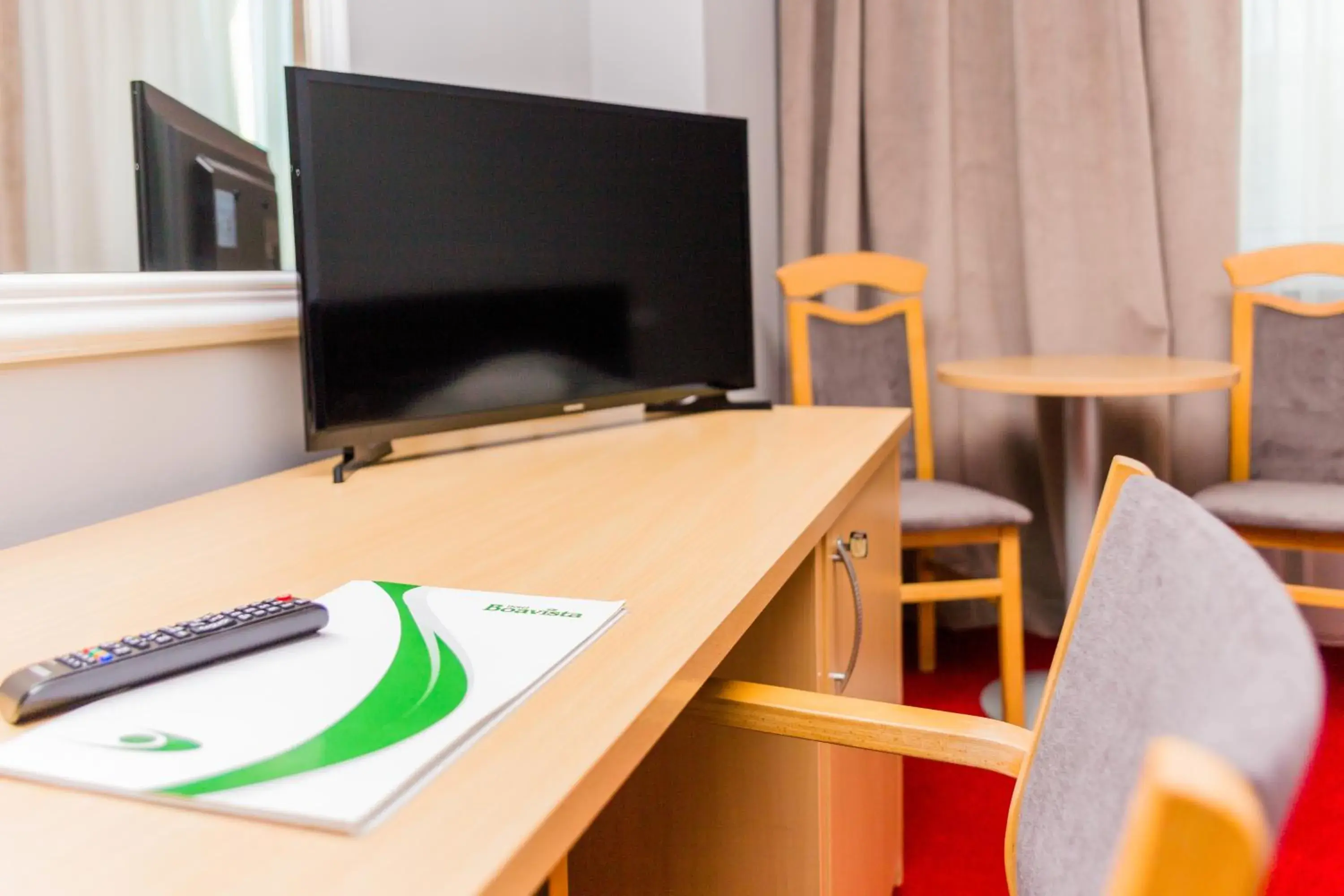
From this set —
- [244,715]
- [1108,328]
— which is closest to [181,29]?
[244,715]

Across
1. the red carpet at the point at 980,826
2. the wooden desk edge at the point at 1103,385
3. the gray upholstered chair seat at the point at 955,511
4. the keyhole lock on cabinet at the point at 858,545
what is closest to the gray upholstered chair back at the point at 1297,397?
the wooden desk edge at the point at 1103,385

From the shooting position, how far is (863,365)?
250 centimetres

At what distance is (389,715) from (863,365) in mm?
2070

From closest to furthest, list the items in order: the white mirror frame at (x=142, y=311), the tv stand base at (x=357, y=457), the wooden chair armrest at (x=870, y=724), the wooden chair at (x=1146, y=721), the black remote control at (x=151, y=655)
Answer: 1. the wooden chair at (x=1146, y=721)
2. the black remote control at (x=151, y=655)
3. the wooden chair armrest at (x=870, y=724)
4. the white mirror frame at (x=142, y=311)
5. the tv stand base at (x=357, y=457)

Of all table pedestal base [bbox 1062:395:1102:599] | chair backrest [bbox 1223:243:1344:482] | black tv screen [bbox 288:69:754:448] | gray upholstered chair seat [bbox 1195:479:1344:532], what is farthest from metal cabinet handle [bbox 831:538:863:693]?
chair backrest [bbox 1223:243:1344:482]

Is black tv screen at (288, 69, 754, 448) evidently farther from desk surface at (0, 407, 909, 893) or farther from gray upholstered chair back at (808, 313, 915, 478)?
gray upholstered chair back at (808, 313, 915, 478)

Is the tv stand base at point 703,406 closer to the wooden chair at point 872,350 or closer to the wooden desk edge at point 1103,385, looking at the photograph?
the wooden desk edge at point 1103,385

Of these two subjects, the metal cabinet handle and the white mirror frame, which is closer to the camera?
the white mirror frame

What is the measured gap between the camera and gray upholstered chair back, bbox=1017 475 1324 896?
12.6 inches

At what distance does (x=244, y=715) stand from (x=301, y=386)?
808 millimetres

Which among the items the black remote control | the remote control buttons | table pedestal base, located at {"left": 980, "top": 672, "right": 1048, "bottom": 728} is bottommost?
table pedestal base, located at {"left": 980, "top": 672, "right": 1048, "bottom": 728}

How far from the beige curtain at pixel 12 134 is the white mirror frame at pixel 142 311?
5cm

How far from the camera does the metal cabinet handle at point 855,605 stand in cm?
111

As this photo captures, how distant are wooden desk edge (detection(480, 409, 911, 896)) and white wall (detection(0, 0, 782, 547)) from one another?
680 mm
